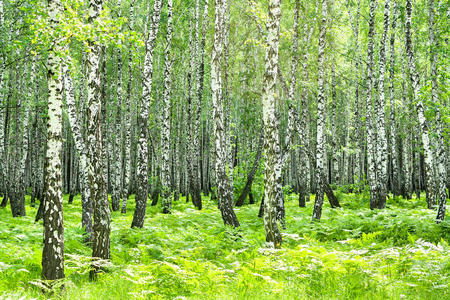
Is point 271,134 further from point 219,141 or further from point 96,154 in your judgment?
point 219,141

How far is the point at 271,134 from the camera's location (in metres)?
8.27

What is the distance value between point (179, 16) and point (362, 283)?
21.4 meters

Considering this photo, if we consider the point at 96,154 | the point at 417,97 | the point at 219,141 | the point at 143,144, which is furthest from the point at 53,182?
the point at 417,97

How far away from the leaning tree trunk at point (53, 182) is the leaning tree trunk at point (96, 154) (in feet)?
2.97

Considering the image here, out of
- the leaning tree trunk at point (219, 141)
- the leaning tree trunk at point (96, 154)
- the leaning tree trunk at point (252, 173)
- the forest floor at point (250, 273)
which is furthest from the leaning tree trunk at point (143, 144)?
the leaning tree trunk at point (252, 173)

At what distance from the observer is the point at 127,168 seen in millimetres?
18922

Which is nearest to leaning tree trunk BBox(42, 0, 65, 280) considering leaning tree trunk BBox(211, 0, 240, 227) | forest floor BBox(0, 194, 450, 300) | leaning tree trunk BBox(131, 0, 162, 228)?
forest floor BBox(0, 194, 450, 300)

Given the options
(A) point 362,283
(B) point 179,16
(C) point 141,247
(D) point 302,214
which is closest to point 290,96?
(D) point 302,214

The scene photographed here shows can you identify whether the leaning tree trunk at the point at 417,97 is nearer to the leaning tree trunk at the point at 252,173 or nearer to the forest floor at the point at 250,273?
the forest floor at the point at 250,273

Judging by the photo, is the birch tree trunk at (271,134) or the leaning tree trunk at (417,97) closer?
the birch tree trunk at (271,134)

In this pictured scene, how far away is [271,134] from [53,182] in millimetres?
4623

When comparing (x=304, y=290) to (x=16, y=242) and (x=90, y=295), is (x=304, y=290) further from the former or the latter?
(x=16, y=242)

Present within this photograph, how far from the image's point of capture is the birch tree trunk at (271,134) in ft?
26.7

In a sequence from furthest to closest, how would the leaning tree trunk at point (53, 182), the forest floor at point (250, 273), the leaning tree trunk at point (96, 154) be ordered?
the leaning tree trunk at point (96, 154) → the leaning tree trunk at point (53, 182) → the forest floor at point (250, 273)
